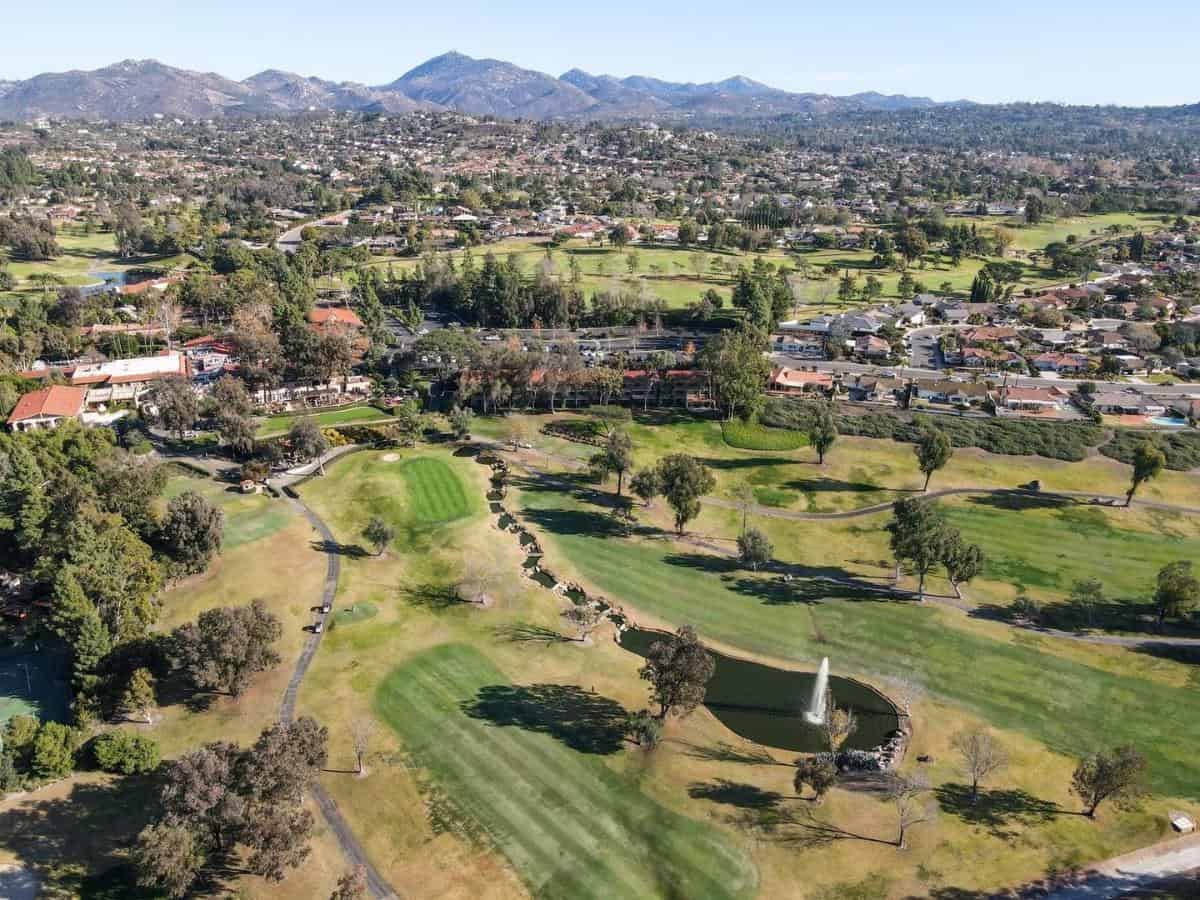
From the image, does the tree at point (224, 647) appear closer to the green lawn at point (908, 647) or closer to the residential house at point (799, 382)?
the green lawn at point (908, 647)

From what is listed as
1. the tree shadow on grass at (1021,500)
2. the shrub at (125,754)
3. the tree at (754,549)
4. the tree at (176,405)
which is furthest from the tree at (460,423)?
the tree shadow on grass at (1021,500)

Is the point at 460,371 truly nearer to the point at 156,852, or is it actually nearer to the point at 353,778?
the point at 353,778

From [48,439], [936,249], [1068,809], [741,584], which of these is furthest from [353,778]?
[936,249]

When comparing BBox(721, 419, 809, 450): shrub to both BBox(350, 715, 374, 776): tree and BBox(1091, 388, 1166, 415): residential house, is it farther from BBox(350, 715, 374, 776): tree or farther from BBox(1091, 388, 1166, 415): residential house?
BBox(350, 715, 374, 776): tree

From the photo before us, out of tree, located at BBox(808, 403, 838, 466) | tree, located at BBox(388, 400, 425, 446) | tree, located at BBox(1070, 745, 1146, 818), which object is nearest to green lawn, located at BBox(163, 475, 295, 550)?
tree, located at BBox(388, 400, 425, 446)

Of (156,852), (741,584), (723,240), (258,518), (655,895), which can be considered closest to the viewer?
(156,852)
